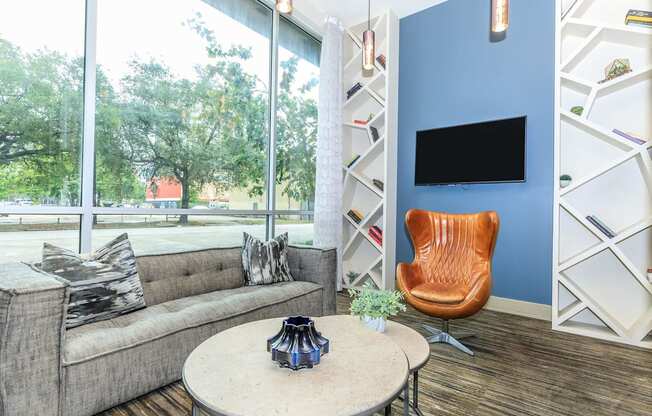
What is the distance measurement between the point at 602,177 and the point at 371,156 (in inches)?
89.9

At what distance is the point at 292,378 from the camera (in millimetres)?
1179

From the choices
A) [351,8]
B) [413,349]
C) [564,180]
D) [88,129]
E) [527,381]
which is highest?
[351,8]

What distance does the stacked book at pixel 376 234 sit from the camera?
4.05 meters

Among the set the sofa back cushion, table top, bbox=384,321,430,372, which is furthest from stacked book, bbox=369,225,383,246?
table top, bbox=384,321,430,372

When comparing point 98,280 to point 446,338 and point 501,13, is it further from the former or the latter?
point 501,13

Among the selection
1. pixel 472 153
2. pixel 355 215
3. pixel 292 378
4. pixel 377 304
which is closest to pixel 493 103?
pixel 472 153

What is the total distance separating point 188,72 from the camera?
10.2 feet

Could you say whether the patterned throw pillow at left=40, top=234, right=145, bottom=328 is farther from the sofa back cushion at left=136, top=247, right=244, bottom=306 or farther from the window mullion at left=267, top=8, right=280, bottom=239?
the window mullion at left=267, top=8, right=280, bottom=239

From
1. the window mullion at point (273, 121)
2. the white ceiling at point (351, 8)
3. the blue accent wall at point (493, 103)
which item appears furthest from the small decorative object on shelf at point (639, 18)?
the window mullion at point (273, 121)

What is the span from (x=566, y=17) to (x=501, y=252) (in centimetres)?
214

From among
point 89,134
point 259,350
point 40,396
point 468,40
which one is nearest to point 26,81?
point 89,134

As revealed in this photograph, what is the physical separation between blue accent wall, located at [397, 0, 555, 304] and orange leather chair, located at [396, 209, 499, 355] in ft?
2.49

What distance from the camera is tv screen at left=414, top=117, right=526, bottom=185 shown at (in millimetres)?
3242

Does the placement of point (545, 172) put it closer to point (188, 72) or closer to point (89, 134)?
point (188, 72)
